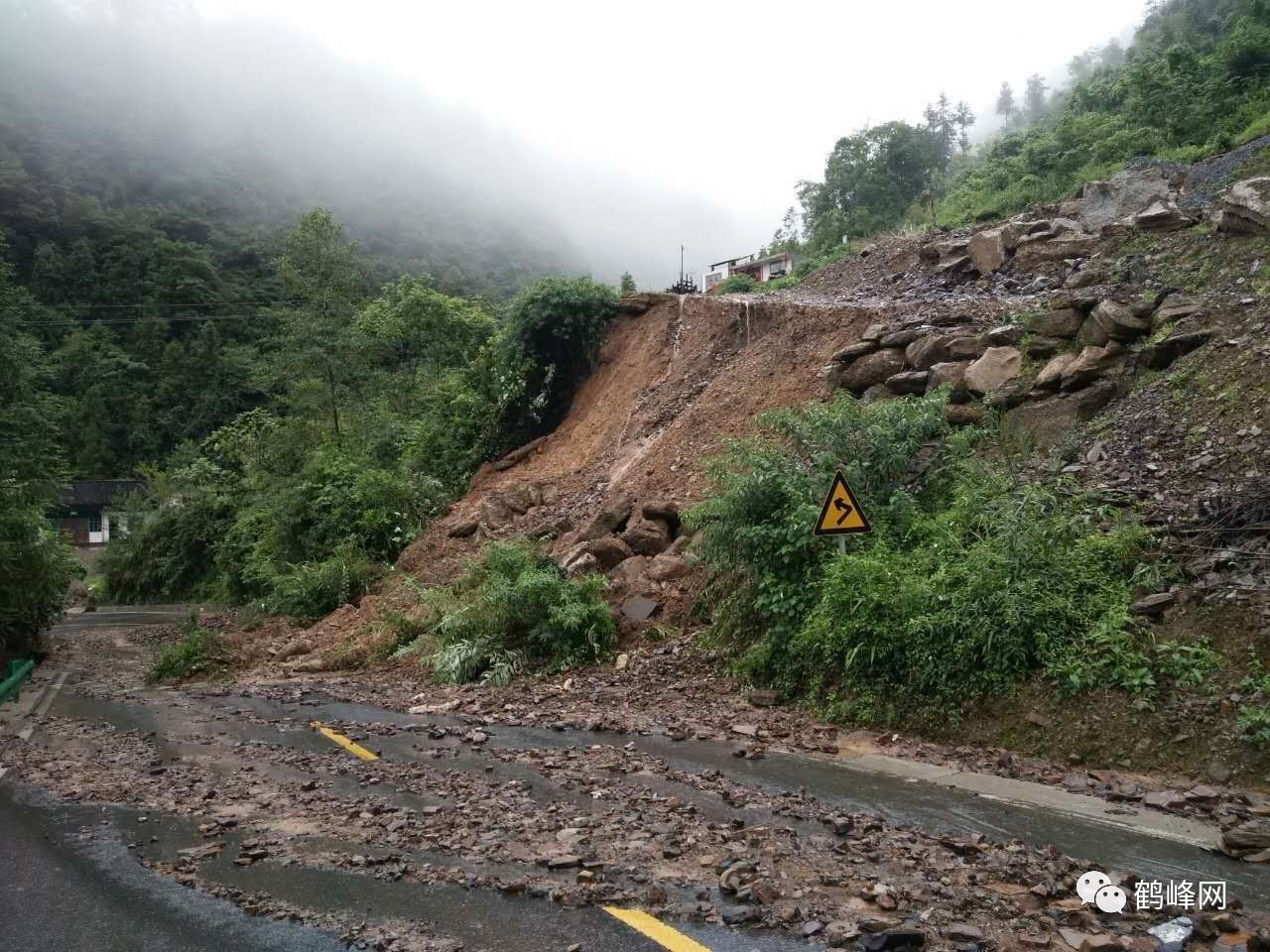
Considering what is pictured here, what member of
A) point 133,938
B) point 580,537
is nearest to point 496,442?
point 580,537

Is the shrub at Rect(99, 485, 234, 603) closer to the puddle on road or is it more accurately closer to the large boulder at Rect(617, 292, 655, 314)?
the large boulder at Rect(617, 292, 655, 314)

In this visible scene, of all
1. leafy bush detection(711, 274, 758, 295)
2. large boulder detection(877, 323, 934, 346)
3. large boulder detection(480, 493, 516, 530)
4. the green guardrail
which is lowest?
the green guardrail

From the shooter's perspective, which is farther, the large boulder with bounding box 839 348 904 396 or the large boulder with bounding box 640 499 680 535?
the large boulder with bounding box 640 499 680 535

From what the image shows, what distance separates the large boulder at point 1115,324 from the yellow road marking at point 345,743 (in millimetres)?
10873

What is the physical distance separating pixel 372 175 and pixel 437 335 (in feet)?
546

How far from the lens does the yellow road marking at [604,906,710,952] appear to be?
164 inches

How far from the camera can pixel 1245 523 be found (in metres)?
8.59

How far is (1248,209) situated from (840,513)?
887 cm

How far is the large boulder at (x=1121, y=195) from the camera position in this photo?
1875 centimetres

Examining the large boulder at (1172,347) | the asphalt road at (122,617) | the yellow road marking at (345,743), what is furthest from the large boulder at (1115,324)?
the asphalt road at (122,617)

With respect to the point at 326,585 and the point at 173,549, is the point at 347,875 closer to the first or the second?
the point at 326,585

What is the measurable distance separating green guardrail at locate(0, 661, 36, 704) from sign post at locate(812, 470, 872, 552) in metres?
14.2

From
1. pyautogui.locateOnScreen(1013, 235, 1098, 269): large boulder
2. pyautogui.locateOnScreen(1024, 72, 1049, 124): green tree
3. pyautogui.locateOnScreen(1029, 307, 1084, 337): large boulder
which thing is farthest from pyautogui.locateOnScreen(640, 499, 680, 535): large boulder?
pyautogui.locateOnScreen(1024, 72, 1049, 124): green tree

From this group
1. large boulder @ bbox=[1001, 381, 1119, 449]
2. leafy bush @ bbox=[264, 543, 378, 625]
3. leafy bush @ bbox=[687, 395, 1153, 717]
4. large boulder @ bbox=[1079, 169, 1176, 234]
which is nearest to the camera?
leafy bush @ bbox=[687, 395, 1153, 717]
